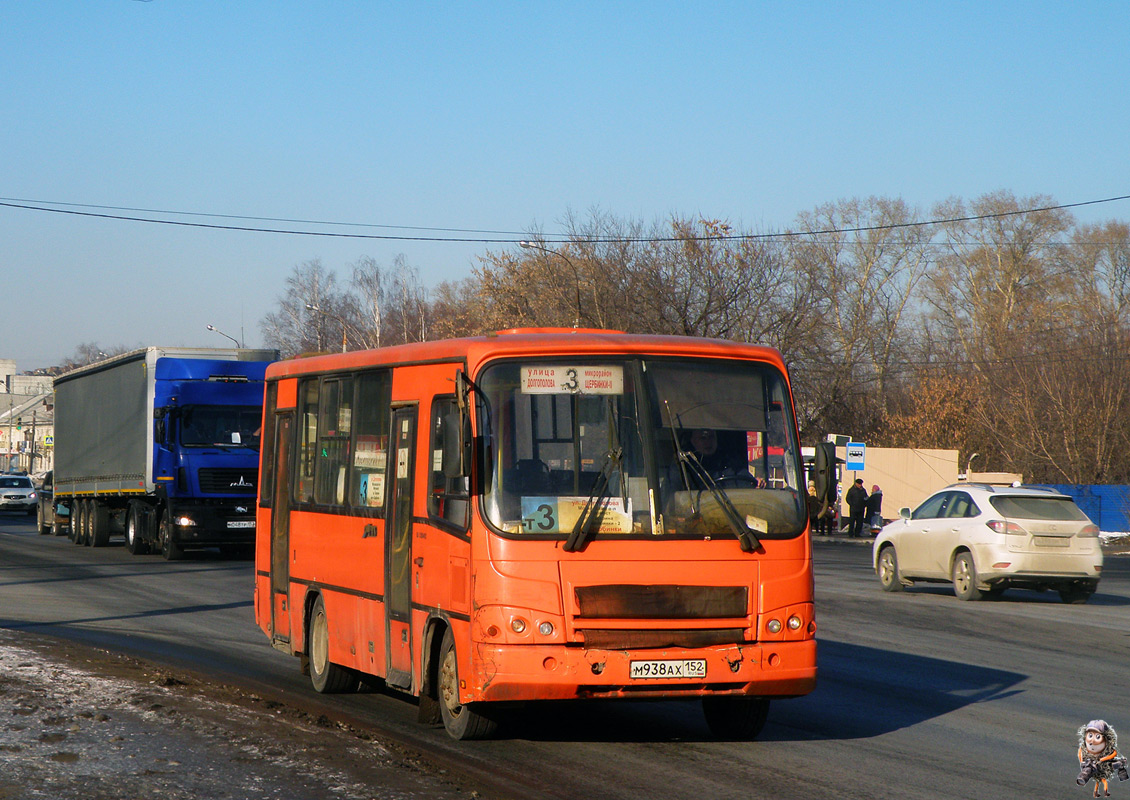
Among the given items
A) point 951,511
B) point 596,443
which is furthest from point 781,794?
point 951,511

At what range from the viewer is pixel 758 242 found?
166 ft

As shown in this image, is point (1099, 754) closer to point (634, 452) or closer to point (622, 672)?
point (622, 672)

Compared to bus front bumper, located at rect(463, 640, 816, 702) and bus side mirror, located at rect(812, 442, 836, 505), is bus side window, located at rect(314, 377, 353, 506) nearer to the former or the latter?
bus front bumper, located at rect(463, 640, 816, 702)

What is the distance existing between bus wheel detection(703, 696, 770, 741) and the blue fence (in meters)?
35.3

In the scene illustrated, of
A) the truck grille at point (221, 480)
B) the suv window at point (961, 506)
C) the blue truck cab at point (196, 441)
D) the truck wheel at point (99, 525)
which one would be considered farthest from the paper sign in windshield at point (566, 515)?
the truck wheel at point (99, 525)

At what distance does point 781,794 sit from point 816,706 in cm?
317

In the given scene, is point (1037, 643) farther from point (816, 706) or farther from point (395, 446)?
point (395, 446)

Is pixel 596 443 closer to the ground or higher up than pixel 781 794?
higher up

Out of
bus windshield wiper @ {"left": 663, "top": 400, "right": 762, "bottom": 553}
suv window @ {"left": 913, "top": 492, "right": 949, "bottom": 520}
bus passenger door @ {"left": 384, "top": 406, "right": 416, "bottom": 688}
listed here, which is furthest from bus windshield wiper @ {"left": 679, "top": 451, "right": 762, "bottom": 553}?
suv window @ {"left": 913, "top": 492, "right": 949, "bottom": 520}

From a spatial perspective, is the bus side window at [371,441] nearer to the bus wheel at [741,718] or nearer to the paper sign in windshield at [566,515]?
the paper sign in windshield at [566,515]

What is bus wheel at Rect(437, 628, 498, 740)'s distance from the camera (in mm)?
8023

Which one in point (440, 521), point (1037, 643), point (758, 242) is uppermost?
point (758, 242)

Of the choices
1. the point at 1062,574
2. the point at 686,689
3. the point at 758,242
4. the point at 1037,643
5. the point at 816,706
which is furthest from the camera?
the point at 758,242

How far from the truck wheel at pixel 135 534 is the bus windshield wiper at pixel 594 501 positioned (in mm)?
20878
